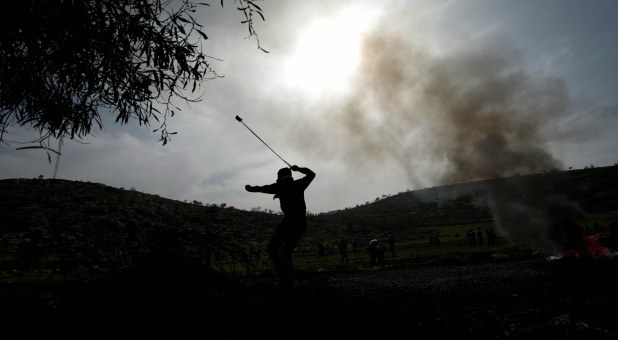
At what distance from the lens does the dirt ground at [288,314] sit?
132 inches

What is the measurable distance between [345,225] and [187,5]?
8142 centimetres

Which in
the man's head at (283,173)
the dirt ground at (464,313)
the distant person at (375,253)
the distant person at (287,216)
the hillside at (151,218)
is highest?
the hillside at (151,218)

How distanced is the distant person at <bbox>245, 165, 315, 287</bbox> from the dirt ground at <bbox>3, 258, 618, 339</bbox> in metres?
0.88

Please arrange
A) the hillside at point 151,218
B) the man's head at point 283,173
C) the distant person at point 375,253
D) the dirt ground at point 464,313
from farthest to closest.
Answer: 1. the distant person at point 375,253
2. the man's head at point 283,173
3. the dirt ground at point 464,313
4. the hillside at point 151,218

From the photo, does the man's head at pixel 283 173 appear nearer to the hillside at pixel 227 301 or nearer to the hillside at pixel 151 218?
the hillside at pixel 227 301

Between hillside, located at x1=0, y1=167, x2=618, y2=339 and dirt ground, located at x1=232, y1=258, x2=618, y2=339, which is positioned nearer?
hillside, located at x1=0, y1=167, x2=618, y2=339

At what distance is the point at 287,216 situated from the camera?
736 centimetres

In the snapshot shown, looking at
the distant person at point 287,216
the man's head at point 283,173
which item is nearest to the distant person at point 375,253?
the distant person at point 287,216

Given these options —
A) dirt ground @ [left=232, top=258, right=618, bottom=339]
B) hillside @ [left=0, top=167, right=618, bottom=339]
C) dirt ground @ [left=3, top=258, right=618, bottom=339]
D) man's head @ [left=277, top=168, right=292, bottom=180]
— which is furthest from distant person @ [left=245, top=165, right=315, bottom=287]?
dirt ground @ [left=3, top=258, right=618, bottom=339]

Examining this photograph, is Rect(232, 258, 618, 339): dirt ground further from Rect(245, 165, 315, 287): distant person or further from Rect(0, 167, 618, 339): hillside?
Rect(245, 165, 315, 287): distant person

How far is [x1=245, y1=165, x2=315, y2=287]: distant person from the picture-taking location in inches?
272

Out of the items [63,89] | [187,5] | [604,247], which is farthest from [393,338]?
[604,247]

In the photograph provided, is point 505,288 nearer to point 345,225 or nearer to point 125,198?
point 125,198

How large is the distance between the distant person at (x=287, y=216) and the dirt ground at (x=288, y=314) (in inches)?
34.5
